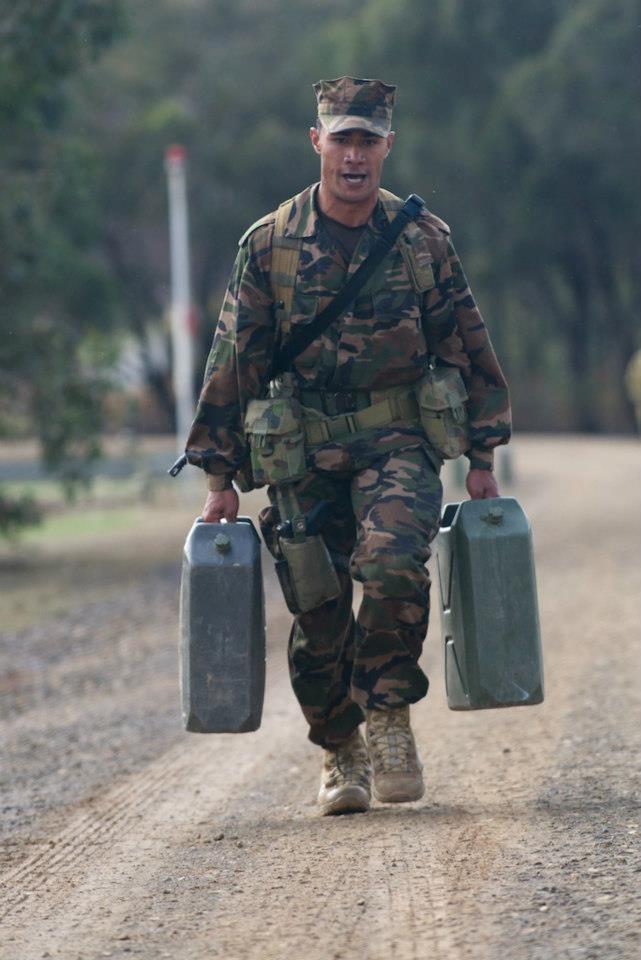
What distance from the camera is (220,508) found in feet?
19.1

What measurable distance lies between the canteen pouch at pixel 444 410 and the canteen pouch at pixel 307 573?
0.47m

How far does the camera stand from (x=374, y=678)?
18.6 ft

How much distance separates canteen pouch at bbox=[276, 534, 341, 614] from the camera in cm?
569

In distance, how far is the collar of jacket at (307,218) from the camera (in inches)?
223

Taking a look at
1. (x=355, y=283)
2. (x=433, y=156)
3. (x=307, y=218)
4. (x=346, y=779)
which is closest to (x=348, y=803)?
(x=346, y=779)

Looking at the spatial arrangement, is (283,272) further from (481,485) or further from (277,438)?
(481,485)

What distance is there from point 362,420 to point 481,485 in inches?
17.0

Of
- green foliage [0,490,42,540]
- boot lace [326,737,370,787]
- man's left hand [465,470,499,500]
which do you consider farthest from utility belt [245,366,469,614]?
green foliage [0,490,42,540]

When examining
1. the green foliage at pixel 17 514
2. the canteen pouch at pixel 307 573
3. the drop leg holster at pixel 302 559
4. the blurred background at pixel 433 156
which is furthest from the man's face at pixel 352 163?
the blurred background at pixel 433 156

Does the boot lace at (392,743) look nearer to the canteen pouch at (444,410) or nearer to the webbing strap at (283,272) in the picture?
the canteen pouch at (444,410)

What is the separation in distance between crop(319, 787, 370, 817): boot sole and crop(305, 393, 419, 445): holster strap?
108 centimetres

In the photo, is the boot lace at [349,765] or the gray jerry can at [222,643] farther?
the boot lace at [349,765]

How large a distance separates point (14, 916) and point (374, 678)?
1480 millimetres

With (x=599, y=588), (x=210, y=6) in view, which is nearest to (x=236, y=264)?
(x=599, y=588)
